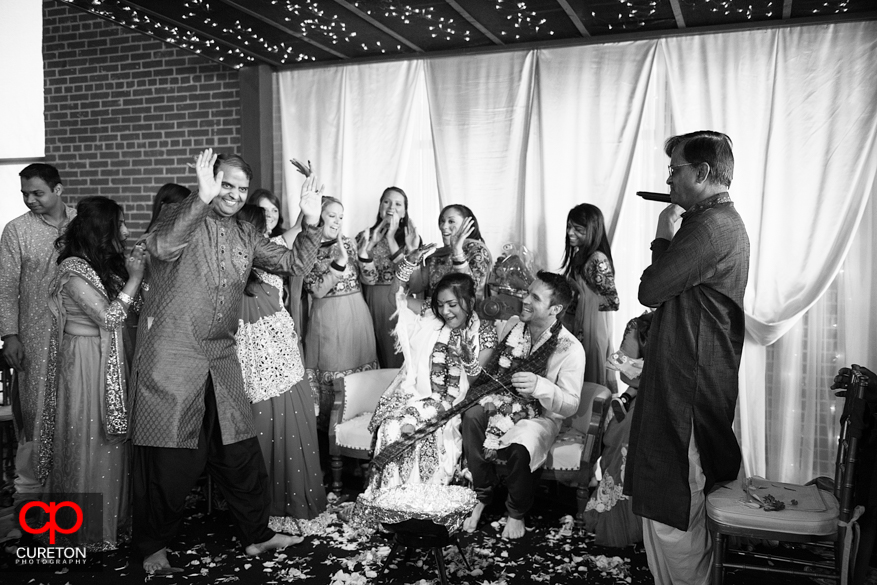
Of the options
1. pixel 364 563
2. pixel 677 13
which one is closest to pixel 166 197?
pixel 364 563

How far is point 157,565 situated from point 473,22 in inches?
127

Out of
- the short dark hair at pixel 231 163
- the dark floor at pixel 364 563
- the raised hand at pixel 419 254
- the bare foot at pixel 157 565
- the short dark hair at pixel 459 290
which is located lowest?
the dark floor at pixel 364 563

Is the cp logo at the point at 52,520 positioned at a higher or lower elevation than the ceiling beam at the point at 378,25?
lower

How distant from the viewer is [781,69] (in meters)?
4.09

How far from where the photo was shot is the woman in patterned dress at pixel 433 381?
140 inches

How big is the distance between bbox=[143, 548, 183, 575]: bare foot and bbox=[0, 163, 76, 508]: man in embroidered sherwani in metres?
0.97

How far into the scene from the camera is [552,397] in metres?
3.52

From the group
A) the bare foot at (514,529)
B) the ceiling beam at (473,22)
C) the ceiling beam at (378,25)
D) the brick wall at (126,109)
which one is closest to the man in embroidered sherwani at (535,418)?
the bare foot at (514,529)

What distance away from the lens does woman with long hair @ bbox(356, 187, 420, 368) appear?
179 inches

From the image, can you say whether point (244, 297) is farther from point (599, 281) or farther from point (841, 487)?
point (841, 487)

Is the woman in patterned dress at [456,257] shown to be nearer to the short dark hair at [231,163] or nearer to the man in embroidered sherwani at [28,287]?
the short dark hair at [231,163]

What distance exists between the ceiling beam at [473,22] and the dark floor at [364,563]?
2689mm

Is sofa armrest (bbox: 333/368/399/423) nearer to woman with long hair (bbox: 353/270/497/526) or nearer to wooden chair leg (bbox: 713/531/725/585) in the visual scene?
woman with long hair (bbox: 353/270/497/526)

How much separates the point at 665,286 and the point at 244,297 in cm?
194
